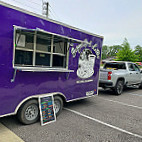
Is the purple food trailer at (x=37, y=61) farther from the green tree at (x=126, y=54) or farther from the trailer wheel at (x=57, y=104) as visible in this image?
the green tree at (x=126, y=54)

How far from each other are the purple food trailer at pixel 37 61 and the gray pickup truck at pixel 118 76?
240cm

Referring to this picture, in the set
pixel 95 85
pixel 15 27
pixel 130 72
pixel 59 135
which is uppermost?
pixel 15 27

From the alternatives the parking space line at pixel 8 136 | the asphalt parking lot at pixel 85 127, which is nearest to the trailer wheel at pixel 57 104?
the asphalt parking lot at pixel 85 127

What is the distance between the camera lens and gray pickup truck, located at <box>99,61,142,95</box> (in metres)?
7.37

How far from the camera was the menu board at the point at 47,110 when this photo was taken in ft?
12.6

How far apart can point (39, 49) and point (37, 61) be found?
13.5 inches

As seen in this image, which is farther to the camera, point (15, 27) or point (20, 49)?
point (20, 49)

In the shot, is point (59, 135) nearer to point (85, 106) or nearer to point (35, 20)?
point (85, 106)

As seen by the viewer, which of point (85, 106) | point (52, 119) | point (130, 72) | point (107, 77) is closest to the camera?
point (52, 119)

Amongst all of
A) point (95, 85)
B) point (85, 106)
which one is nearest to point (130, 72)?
point (95, 85)

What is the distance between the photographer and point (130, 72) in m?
8.48

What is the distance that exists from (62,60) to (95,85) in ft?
6.87

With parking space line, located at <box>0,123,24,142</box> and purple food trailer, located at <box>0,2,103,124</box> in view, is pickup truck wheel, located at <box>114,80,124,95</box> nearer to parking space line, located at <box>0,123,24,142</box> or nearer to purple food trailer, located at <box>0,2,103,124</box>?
purple food trailer, located at <box>0,2,103,124</box>

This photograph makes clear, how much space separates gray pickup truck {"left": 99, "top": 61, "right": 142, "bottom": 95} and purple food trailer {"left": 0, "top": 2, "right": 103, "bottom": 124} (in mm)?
2400
